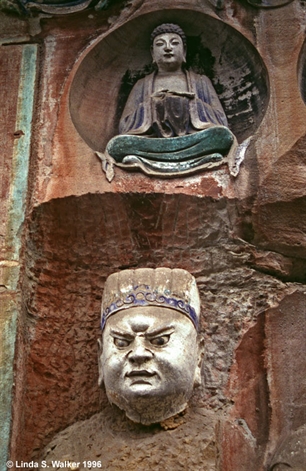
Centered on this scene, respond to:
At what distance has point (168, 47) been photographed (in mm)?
6016

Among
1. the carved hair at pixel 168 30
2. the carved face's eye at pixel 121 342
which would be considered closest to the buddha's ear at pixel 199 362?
the carved face's eye at pixel 121 342

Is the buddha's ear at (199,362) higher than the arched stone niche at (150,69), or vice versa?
the arched stone niche at (150,69)

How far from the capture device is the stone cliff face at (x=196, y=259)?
502 centimetres

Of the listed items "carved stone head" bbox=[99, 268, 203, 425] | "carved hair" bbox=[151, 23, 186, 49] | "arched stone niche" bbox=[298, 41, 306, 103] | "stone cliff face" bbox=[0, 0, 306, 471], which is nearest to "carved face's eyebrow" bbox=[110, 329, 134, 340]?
"carved stone head" bbox=[99, 268, 203, 425]

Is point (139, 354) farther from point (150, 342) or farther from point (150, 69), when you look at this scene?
point (150, 69)

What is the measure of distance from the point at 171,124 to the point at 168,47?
2.16ft

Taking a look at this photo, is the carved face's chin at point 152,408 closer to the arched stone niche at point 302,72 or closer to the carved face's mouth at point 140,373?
the carved face's mouth at point 140,373

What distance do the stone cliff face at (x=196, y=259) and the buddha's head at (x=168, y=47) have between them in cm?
55

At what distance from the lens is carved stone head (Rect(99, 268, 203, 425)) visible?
458 cm

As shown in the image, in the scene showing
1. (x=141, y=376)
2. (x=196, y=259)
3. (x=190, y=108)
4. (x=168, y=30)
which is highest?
(x=168, y=30)

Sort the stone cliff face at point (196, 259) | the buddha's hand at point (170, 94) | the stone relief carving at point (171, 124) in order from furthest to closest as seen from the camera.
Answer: the buddha's hand at point (170, 94) < the stone relief carving at point (171, 124) < the stone cliff face at point (196, 259)

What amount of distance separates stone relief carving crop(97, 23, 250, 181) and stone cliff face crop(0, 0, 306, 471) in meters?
0.10

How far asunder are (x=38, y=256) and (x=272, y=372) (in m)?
1.47

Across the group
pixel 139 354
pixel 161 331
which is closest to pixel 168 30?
pixel 161 331
